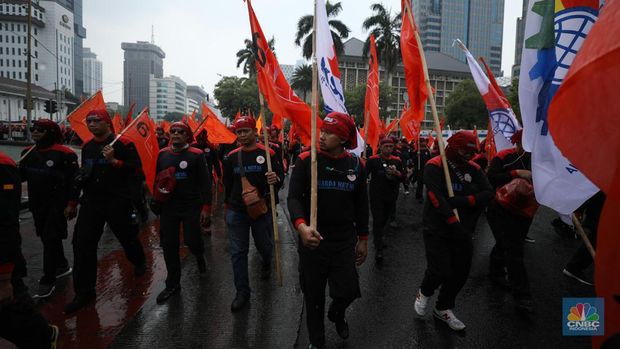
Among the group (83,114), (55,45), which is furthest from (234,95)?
(55,45)

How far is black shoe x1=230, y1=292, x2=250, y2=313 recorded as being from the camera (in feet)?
12.9

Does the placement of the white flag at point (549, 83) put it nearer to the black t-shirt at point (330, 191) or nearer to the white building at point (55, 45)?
the black t-shirt at point (330, 191)

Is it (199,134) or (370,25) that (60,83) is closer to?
(370,25)

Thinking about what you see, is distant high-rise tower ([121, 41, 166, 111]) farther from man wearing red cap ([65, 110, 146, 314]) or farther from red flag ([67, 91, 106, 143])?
man wearing red cap ([65, 110, 146, 314])

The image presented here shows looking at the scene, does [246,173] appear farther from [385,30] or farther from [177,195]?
[385,30]

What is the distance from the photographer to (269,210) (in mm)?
4828

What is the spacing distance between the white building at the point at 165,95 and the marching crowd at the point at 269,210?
450 ft


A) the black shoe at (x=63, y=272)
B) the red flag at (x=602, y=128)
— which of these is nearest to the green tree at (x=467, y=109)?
the black shoe at (x=63, y=272)

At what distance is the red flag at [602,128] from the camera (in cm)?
138

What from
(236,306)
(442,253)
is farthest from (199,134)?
(442,253)

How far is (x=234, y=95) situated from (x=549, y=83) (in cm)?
5161

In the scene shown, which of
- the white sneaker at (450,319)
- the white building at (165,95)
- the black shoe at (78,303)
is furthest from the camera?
the white building at (165,95)

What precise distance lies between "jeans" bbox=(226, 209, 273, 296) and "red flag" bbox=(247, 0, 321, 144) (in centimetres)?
115

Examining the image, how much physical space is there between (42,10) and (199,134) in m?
108
